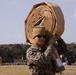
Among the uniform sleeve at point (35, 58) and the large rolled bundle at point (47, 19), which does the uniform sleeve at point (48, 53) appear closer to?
the uniform sleeve at point (35, 58)

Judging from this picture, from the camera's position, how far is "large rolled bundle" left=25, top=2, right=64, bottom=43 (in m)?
5.54

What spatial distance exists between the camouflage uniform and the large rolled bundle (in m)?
0.30

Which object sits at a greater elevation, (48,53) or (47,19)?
(47,19)

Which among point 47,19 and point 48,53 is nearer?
point 48,53

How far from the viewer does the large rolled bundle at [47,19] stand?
5.54 meters

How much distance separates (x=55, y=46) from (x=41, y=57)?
0.44m

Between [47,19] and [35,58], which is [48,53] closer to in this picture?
[35,58]

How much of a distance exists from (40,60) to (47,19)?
750 mm

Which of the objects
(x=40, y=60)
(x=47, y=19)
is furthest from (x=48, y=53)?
(x=47, y=19)

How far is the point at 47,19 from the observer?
573 cm

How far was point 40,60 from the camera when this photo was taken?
5273mm

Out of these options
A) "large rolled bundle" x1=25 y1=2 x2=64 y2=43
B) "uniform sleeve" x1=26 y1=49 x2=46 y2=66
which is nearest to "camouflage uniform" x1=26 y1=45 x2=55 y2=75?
"uniform sleeve" x1=26 y1=49 x2=46 y2=66

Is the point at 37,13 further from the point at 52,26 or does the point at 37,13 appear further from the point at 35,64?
the point at 35,64

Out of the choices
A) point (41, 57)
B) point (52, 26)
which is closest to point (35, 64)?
point (41, 57)
